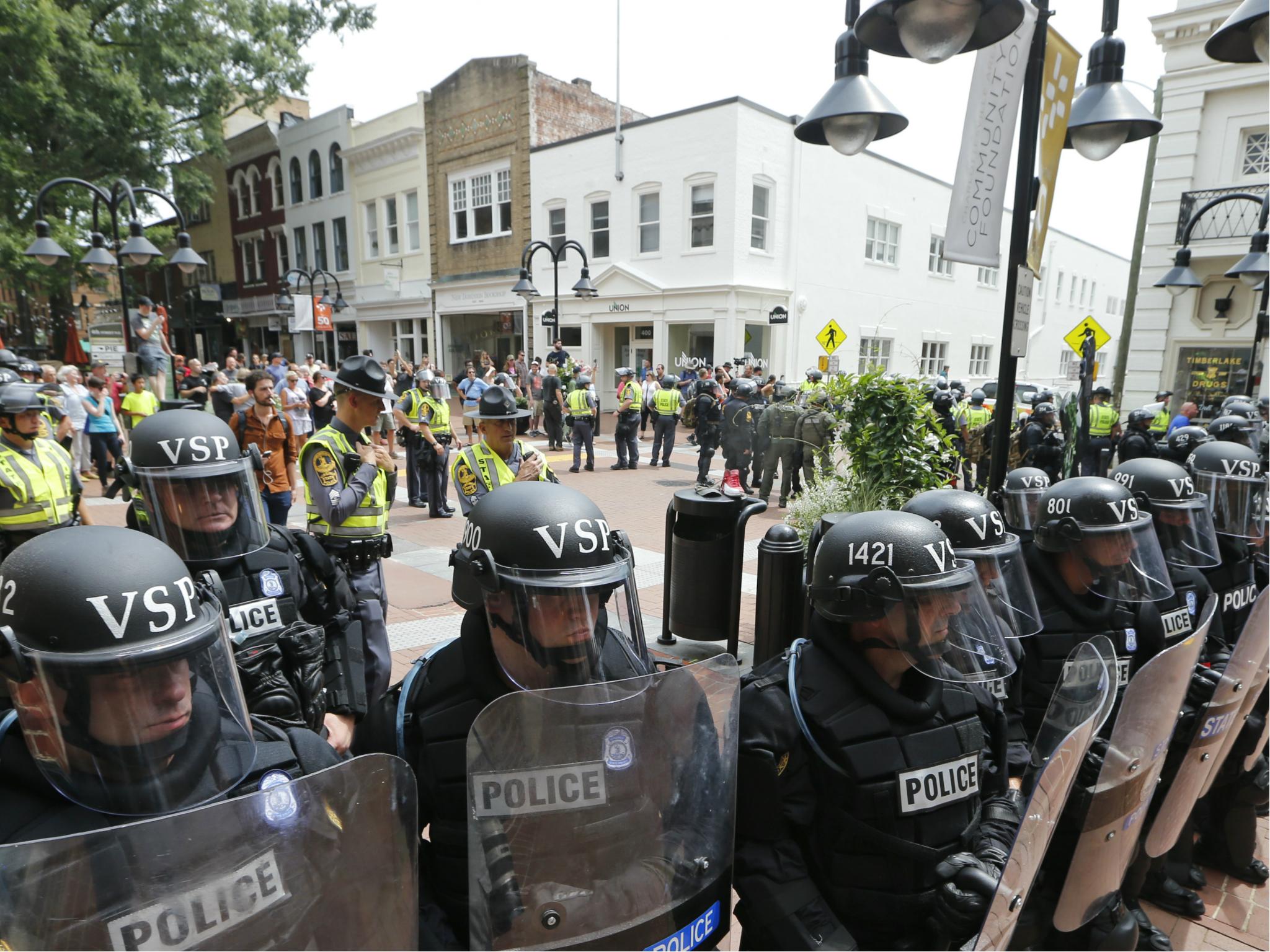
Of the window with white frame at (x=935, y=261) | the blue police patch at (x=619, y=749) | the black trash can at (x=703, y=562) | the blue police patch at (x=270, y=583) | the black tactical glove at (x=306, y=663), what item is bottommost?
the black trash can at (x=703, y=562)

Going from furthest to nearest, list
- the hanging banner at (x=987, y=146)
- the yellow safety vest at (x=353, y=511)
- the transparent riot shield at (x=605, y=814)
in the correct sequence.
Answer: the hanging banner at (x=987, y=146) → the yellow safety vest at (x=353, y=511) → the transparent riot shield at (x=605, y=814)

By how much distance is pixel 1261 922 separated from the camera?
3.04 meters

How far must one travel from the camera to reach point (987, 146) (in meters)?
4.43

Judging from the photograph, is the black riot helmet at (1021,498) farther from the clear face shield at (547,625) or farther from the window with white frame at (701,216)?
the window with white frame at (701,216)

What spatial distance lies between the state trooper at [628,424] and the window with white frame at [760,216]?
8.39m

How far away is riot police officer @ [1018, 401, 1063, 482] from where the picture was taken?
10.4 meters

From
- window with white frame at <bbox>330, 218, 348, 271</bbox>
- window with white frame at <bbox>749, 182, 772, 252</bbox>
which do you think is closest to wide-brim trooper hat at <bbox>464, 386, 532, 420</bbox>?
window with white frame at <bbox>749, 182, 772, 252</bbox>

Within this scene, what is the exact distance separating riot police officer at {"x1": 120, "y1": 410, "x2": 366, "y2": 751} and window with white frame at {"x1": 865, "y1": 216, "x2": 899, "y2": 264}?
77.5 feet

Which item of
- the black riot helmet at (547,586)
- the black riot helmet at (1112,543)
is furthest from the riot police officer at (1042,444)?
the black riot helmet at (547,586)

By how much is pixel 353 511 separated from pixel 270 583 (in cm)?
103

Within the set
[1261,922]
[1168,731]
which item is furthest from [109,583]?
[1261,922]

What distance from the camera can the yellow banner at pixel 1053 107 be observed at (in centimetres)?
444

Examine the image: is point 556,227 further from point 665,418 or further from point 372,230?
point 665,418

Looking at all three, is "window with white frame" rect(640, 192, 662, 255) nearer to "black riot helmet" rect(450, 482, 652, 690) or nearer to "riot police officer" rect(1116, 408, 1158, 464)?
"riot police officer" rect(1116, 408, 1158, 464)
